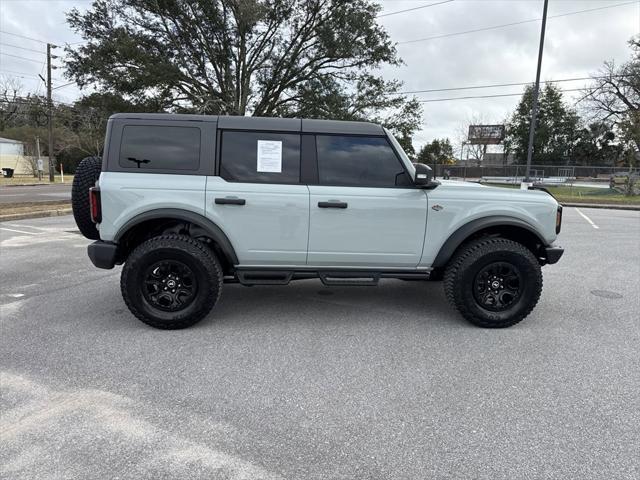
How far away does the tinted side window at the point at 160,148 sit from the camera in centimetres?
396

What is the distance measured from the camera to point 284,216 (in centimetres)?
402

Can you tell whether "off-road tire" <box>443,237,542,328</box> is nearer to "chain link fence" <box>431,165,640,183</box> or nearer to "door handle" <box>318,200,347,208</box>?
"door handle" <box>318,200,347,208</box>

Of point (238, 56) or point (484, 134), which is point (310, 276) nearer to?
point (238, 56)

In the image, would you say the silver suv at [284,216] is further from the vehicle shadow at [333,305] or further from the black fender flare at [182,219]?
the vehicle shadow at [333,305]

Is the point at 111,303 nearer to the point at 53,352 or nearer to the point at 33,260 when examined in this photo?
the point at 53,352

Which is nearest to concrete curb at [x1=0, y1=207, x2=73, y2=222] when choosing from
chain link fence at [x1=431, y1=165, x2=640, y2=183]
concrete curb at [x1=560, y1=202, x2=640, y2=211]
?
concrete curb at [x1=560, y1=202, x2=640, y2=211]

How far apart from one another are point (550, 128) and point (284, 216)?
66620 millimetres

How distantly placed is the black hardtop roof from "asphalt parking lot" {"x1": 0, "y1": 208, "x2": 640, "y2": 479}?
186 cm

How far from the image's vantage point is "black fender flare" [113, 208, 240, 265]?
3.92m

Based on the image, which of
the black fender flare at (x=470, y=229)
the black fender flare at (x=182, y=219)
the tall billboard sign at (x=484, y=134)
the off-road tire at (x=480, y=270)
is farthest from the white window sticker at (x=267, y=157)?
the tall billboard sign at (x=484, y=134)

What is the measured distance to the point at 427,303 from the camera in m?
5.02

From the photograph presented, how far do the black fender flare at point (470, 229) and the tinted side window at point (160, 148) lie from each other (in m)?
2.45

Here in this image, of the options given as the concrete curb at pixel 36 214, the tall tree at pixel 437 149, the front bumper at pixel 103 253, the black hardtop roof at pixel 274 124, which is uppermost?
the tall tree at pixel 437 149

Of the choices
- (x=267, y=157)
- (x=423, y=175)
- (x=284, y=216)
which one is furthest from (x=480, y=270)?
(x=267, y=157)
